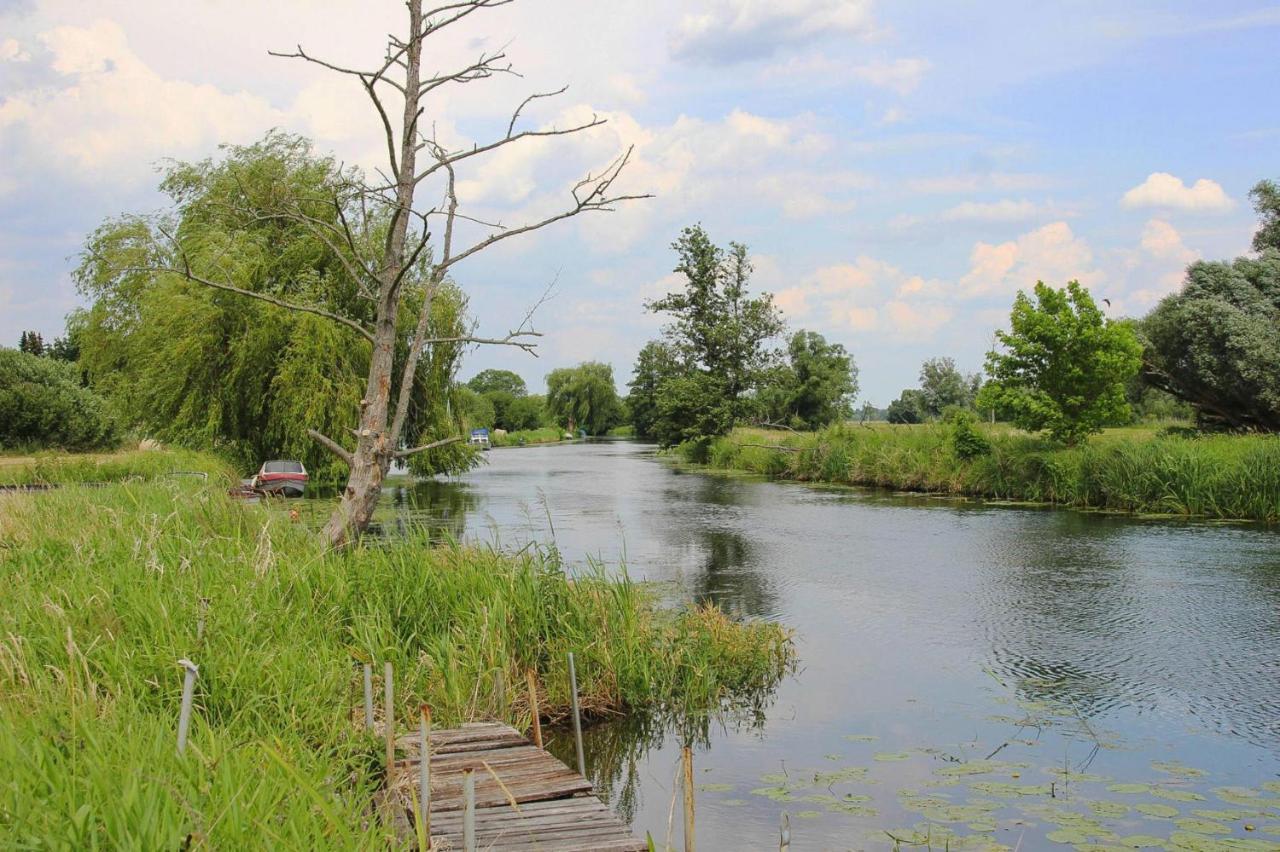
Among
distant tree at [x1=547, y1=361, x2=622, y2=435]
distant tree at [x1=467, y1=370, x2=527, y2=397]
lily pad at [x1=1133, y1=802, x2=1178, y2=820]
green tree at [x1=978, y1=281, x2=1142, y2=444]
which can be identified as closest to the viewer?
lily pad at [x1=1133, y1=802, x2=1178, y2=820]

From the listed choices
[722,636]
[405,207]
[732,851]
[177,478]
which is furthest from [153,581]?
[177,478]

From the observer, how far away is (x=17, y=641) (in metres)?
5.39

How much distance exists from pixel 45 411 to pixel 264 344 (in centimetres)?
2290

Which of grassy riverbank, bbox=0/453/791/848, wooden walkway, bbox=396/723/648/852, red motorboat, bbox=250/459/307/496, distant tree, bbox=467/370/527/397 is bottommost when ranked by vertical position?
wooden walkway, bbox=396/723/648/852

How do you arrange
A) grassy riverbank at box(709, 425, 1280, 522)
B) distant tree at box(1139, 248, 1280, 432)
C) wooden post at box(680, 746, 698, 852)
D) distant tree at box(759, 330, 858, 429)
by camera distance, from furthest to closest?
distant tree at box(759, 330, 858, 429), distant tree at box(1139, 248, 1280, 432), grassy riverbank at box(709, 425, 1280, 522), wooden post at box(680, 746, 698, 852)

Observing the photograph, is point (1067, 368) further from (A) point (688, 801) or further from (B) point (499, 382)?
(B) point (499, 382)

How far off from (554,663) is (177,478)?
20.7 ft

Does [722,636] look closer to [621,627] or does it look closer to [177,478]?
[621,627]

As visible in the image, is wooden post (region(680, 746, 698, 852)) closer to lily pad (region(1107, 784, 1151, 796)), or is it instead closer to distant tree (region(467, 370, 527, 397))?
lily pad (region(1107, 784, 1151, 796))

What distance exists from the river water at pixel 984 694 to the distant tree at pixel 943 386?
49.8 metres

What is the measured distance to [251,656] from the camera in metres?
5.94

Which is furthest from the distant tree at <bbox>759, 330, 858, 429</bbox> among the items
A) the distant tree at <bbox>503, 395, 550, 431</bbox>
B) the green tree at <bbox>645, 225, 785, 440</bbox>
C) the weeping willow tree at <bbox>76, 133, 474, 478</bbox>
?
the distant tree at <bbox>503, 395, 550, 431</bbox>

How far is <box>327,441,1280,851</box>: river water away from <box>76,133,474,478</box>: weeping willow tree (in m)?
8.07

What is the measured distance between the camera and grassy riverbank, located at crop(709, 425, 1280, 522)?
69.1ft
